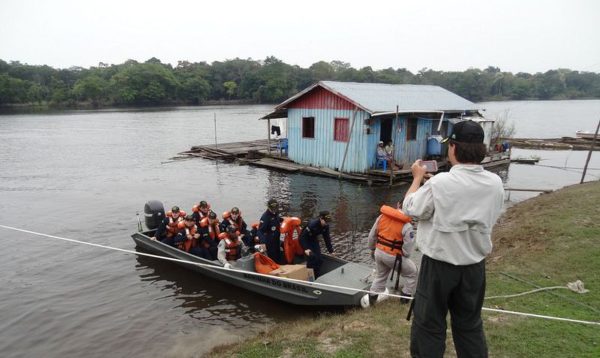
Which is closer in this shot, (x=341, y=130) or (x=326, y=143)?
(x=341, y=130)

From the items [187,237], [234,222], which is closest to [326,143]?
[234,222]

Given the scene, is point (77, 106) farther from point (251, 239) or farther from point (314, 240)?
point (314, 240)

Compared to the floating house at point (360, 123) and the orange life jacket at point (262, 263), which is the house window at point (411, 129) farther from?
the orange life jacket at point (262, 263)

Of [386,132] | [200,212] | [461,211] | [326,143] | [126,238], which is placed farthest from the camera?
[386,132]

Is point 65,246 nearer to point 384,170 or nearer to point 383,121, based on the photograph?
point 384,170

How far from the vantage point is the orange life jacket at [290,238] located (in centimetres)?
948

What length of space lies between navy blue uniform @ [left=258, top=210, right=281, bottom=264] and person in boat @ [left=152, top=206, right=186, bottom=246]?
2.82 m

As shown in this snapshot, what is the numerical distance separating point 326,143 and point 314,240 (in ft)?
43.7

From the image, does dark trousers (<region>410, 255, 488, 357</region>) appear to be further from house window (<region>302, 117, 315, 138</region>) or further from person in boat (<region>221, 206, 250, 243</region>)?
house window (<region>302, 117, 315, 138</region>)

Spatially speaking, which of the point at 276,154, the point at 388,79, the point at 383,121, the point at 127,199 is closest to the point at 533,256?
the point at 383,121

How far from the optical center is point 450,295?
2980 millimetres

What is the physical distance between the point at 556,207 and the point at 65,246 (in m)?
15.5

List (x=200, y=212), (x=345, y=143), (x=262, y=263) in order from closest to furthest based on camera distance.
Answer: (x=262, y=263), (x=200, y=212), (x=345, y=143)

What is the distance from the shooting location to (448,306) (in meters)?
3.04
